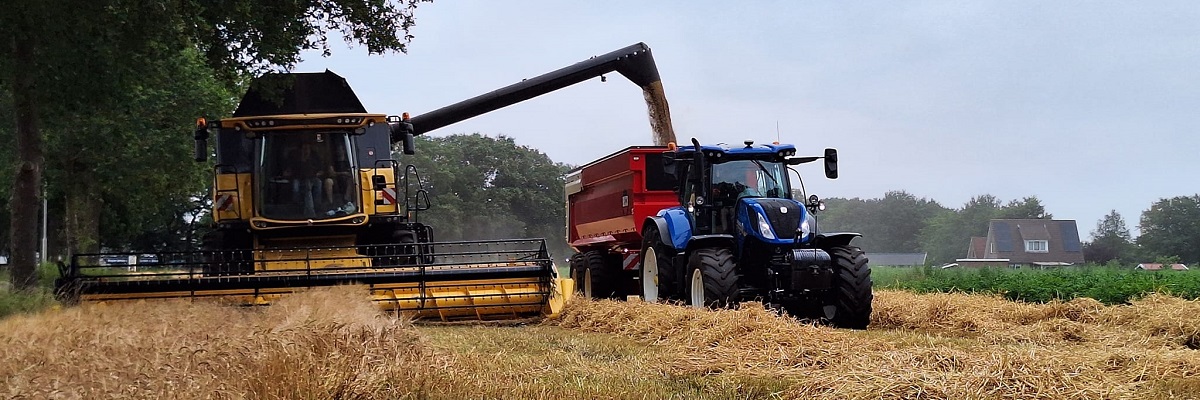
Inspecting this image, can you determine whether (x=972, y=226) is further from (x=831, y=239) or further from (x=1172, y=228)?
(x=831, y=239)

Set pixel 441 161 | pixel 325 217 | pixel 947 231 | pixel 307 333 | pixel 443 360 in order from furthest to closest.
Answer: pixel 947 231
pixel 441 161
pixel 325 217
pixel 443 360
pixel 307 333

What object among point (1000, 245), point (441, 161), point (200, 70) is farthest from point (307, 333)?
point (441, 161)

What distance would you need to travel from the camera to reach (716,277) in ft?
39.2

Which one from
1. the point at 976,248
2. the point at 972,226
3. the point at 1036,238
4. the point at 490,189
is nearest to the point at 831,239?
the point at 1036,238

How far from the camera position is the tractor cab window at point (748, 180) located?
43.4ft

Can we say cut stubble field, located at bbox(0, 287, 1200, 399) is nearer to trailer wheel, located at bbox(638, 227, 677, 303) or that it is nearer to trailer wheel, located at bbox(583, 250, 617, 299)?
trailer wheel, located at bbox(638, 227, 677, 303)

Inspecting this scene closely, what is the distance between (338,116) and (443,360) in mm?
7582

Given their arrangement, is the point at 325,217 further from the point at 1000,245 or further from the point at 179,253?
the point at 1000,245

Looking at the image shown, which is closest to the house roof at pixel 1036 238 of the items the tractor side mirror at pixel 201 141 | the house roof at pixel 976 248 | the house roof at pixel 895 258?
the house roof at pixel 976 248

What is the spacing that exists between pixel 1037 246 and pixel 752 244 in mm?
44214

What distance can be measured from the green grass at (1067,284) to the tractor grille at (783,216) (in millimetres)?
5156

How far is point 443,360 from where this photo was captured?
679cm

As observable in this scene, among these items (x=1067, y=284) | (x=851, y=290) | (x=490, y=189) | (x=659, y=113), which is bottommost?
(x=1067, y=284)

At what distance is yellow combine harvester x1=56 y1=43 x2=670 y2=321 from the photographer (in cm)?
1112
